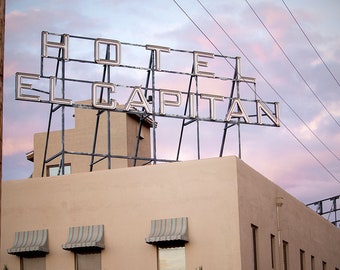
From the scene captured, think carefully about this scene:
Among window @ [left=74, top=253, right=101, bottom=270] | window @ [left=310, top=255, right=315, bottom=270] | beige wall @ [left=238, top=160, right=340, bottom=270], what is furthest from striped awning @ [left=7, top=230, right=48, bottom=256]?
window @ [left=310, top=255, right=315, bottom=270]

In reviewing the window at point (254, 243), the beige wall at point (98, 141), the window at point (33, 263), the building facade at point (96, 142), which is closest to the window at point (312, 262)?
the window at point (254, 243)

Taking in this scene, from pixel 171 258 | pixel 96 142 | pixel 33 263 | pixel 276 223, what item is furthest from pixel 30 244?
pixel 96 142

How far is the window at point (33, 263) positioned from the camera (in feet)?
121

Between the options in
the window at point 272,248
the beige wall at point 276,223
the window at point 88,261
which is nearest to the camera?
the beige wall at point 276,223

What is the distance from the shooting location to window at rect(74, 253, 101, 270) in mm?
36062

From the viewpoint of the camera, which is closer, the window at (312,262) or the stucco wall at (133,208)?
the stucco wall at (133,208)

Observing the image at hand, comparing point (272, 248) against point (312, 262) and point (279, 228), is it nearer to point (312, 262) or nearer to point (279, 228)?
point (279, 228)

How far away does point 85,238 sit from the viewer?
3597 cm

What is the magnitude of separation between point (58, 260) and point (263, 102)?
14.8 m

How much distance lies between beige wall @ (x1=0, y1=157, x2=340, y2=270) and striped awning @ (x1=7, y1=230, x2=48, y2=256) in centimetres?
27

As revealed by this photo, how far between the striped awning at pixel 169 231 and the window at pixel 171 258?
39cm

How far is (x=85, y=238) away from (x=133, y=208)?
2128 mm

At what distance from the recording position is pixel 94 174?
36750 mm

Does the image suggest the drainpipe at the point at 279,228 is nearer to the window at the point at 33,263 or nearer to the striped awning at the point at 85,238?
the striped awning at the point at 85,238
